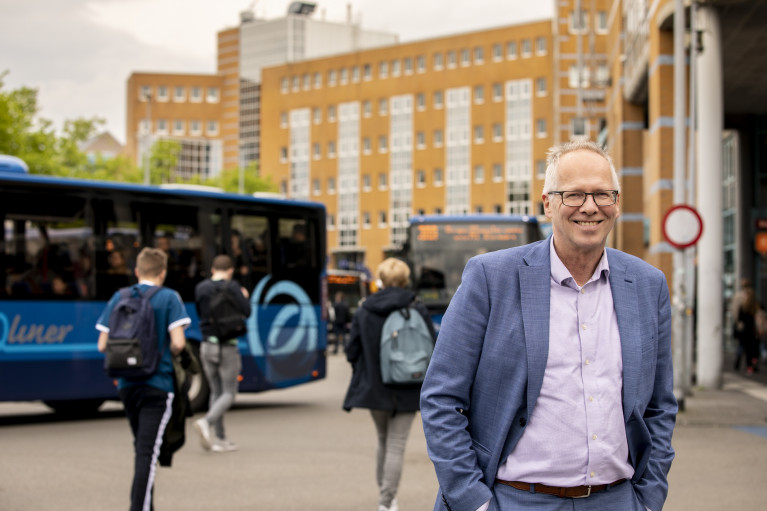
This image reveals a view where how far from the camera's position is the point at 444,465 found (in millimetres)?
3121

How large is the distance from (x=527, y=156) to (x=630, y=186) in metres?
57.1

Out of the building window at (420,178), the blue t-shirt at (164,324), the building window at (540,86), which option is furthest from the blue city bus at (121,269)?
the building window at (420,178)

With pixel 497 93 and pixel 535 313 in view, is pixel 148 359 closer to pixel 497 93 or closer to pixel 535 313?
pixel 535 313

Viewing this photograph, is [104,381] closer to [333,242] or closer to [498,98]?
[498,98]

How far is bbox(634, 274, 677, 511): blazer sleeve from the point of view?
3256 millimetres

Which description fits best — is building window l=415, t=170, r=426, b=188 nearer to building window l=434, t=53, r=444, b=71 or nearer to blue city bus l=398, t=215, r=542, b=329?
building window l=434, t=53, r=444, b=71

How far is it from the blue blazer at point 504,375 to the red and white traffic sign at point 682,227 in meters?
12.9

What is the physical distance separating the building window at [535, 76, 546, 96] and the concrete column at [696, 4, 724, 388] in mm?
71631

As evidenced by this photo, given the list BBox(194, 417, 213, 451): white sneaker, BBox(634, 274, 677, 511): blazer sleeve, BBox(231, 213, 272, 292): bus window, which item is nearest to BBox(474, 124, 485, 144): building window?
BBox(231, 213, 272, 292): bus window

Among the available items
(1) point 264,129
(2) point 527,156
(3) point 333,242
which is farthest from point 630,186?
(1) point 264,129

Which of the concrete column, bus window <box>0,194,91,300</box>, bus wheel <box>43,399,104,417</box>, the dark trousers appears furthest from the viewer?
the concrete column

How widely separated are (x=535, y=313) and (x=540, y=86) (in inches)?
3513

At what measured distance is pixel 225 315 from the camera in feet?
37.1

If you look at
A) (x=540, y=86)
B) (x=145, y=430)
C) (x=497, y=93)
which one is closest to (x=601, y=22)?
(x=540, y=86)
